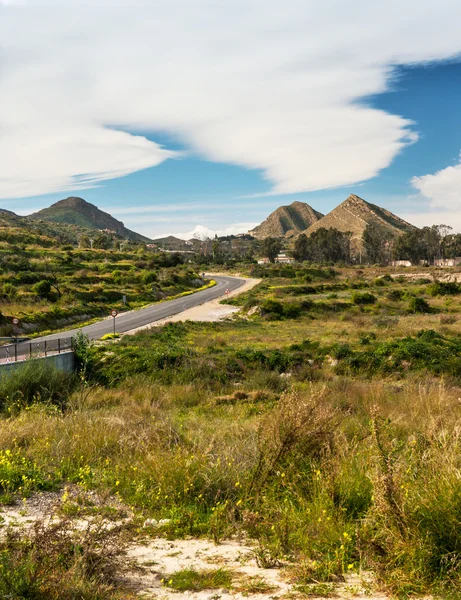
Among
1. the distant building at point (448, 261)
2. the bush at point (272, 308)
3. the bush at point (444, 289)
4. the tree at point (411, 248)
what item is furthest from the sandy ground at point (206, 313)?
the distant building at point (448, 261)

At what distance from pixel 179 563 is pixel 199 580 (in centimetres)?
41

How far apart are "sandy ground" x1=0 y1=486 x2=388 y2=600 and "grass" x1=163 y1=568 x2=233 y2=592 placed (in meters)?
0.04

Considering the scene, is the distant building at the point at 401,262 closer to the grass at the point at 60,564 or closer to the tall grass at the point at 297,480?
the tall grass at the point at 297,480

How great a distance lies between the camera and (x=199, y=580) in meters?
4.01

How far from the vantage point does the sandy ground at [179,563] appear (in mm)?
3807

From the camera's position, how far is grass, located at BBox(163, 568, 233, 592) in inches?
154

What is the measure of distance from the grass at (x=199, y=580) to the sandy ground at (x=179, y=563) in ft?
0.14

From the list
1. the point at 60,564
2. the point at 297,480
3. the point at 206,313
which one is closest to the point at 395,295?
the point at 206,313

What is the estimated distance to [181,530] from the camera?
502 centimetres

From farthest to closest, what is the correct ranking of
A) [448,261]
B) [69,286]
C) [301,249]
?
[301,249] → [448,261] → [69,286]

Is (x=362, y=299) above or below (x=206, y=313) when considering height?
above

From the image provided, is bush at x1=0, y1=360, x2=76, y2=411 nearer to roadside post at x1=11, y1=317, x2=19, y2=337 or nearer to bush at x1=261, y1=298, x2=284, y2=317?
roadside post at x1=11, y1=317, x2=19, y2=337

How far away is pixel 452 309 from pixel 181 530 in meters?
43.4

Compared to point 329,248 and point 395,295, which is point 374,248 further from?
point 395,295
